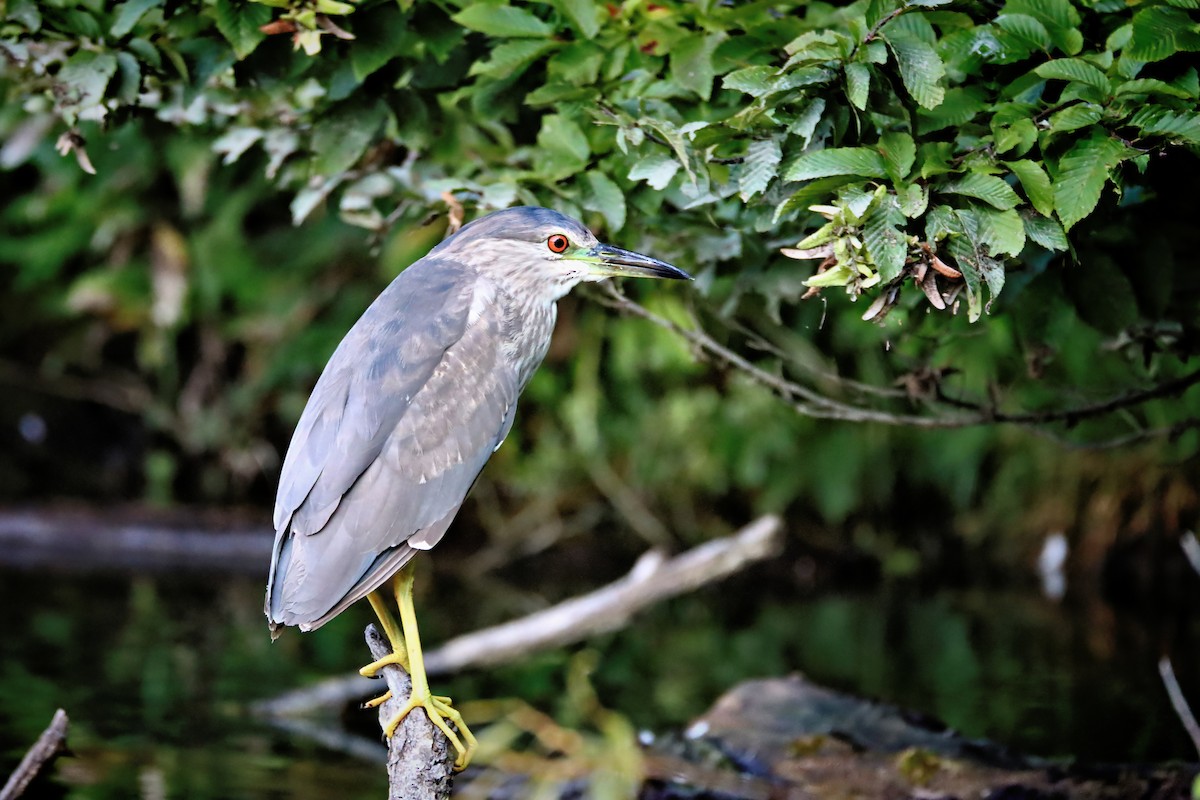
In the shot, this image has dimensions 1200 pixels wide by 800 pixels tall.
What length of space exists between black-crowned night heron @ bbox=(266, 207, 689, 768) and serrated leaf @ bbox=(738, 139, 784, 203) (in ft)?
1.20

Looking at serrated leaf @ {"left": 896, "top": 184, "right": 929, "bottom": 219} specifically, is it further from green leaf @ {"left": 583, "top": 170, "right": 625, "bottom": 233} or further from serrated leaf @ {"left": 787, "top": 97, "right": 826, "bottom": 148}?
green leaf @ {"left": 583, "top": 170, "right": 625, "bottom": 233}

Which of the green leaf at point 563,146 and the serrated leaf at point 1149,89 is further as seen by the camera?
the green leaf at point 563,146

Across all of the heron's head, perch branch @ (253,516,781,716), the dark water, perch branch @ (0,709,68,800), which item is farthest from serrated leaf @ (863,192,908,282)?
perch branch @ (253,516,781,716)

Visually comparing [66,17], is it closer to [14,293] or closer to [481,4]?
[481,4]

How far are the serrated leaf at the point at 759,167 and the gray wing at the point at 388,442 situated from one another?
72 centimetres

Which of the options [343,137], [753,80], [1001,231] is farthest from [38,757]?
[1001,231]

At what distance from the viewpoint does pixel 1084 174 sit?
8.48ft

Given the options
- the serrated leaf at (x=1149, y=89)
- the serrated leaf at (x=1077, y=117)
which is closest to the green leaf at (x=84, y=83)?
the serrated leaf at (x=1077, y=117)

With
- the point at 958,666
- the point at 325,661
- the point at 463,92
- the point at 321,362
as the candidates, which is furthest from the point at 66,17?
the point at 321,362

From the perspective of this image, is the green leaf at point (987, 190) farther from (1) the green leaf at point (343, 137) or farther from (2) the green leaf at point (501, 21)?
(1) the green leaf at point (343, 137)

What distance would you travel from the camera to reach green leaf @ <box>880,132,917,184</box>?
262 centimetres

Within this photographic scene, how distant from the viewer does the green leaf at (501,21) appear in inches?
124

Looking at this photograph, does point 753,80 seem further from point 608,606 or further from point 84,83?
point 608,606

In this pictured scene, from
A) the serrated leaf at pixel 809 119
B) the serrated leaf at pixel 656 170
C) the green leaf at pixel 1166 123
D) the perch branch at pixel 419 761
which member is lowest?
the perch branch at pixel 419 761
